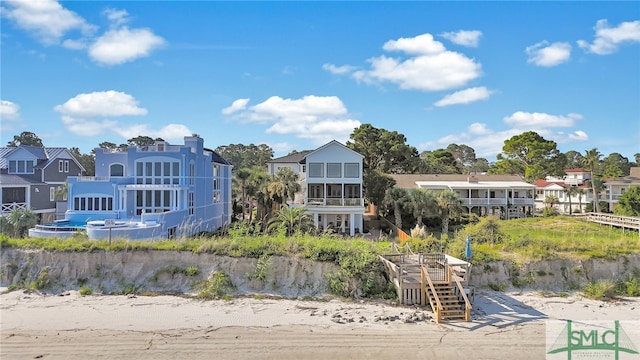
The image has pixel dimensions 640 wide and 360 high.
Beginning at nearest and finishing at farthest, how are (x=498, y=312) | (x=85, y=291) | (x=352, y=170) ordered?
1. (x=498, y=312)
2. (x=85, y=291)
3. (x=352, y=170)

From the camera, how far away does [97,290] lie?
57.7ft

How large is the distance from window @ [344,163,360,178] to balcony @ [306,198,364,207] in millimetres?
1977

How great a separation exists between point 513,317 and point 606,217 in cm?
3217

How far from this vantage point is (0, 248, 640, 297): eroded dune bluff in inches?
705

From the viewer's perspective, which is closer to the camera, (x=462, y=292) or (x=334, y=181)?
(x=462, y=292)

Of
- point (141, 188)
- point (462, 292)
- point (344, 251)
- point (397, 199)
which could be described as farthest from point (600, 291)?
point (141, 188)

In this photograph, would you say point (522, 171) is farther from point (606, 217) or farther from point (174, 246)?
point (174, 246)

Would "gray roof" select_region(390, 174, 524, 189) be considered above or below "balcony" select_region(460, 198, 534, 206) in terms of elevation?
above

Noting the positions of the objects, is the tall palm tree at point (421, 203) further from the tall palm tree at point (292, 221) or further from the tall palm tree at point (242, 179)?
the tall palm tree at point (242, 179)

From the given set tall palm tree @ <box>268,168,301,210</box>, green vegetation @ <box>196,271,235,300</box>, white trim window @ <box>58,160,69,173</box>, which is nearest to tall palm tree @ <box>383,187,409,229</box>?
tall palm tree @ <box>268,168,301,210</box>

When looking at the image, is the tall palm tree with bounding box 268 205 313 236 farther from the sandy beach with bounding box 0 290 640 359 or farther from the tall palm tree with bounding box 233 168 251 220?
the sandy beach with bounding box 0 290 640 359

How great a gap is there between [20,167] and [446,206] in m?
33.1

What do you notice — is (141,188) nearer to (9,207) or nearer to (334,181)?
(9,207)

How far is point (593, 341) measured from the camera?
13453 millimetres
